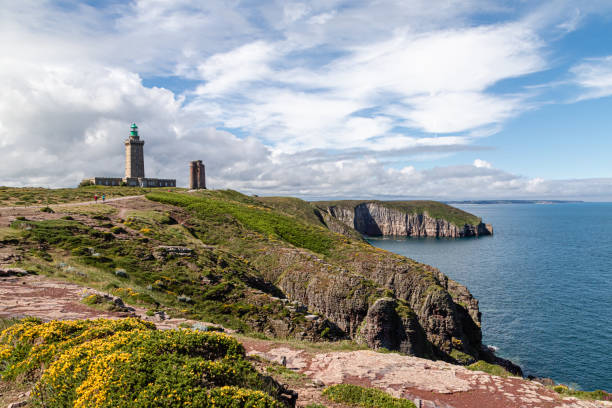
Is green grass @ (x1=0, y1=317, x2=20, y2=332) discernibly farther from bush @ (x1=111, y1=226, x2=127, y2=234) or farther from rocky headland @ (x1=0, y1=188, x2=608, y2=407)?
bush @ (x1=111, y1=226, x2=127, y2=234)

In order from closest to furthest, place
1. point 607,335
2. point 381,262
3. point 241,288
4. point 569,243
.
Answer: point 241,288
point 381,262
point 607,335
point 569,243

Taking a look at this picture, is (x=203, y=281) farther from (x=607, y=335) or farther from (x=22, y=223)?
(x=607, y=335)

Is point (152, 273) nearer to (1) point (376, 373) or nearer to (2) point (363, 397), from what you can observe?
(1) point (376, 373)

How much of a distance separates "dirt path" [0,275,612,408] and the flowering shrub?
379cm

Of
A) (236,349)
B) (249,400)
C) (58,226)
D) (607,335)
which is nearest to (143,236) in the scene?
(58,226)

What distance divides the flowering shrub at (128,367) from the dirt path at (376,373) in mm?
3786

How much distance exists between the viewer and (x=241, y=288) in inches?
1109

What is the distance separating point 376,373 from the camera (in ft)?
48.1

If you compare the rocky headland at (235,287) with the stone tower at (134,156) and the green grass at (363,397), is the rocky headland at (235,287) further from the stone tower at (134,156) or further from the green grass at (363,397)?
the stone tower at (134,156)

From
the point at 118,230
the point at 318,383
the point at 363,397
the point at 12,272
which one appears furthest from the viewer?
the point at 118,230

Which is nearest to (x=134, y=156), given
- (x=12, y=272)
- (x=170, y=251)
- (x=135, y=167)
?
(x=135, y=167)

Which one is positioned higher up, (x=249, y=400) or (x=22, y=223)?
(x=22, y=223)

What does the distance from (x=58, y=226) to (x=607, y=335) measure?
75.4 metres

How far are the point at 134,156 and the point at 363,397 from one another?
119 m
